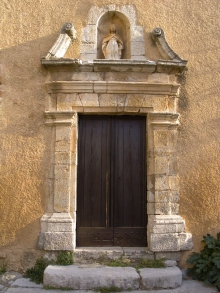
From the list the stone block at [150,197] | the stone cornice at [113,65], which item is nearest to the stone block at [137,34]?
the stone cornice at [113,65]

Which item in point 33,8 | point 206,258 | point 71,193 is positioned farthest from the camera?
point 33,8

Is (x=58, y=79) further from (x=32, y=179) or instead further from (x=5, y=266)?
(x=5, y=266)

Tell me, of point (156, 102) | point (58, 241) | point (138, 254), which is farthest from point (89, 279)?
point (156, 102)

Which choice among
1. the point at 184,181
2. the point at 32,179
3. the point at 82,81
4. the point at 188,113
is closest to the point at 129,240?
the point at 184,181

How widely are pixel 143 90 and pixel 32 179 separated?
1.95 metres

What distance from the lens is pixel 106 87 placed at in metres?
4.11

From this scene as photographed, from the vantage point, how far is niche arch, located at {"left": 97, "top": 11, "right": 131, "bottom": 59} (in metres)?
4.42

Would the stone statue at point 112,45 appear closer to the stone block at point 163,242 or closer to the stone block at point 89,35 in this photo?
the stone block at point 89,35

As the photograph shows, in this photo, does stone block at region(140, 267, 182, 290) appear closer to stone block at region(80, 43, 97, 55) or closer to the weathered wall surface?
the weathered wall surface

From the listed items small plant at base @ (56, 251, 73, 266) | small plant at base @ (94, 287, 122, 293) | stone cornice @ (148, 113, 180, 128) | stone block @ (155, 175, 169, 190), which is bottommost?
small plant at base @ (94, 287, 122, 293)

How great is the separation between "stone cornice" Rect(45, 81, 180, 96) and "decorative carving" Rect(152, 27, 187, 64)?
0.39m

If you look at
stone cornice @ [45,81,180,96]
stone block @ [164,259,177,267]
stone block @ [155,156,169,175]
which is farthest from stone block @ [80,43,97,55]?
stone block @ [164,259,177,267]

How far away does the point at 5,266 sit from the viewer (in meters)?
3.83

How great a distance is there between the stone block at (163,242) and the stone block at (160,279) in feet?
1.16
